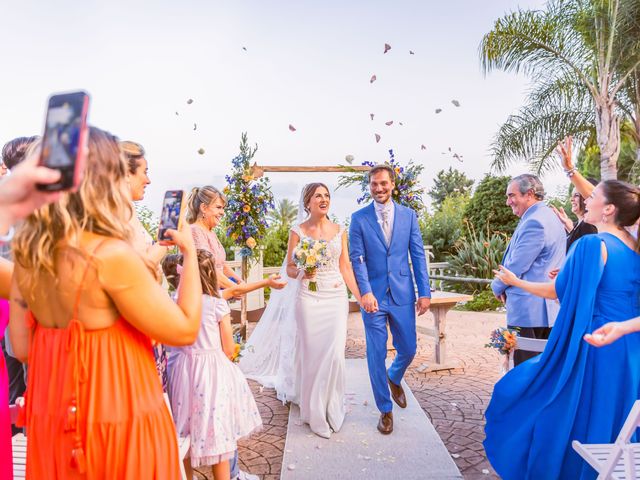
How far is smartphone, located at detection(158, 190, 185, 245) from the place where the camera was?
1.85 meters

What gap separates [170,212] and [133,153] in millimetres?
1129

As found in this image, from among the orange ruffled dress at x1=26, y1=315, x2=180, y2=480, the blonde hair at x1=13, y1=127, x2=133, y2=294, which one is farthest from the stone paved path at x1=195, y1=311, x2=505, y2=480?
the blonde hair at x1=13, y1=127, x2=133, y2=294

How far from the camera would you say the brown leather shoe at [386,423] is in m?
4.41

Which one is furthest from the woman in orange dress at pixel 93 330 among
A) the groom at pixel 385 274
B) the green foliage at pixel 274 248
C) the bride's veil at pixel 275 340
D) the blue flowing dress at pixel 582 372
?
the green foliage at pixel 274 248

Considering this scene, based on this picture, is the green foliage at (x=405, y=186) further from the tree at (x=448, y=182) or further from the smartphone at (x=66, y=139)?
the tree at (x=448, y=182)

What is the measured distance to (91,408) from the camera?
1458mm

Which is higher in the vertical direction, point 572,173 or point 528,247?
point 572,173

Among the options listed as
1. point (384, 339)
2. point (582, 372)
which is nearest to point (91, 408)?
point (582, 372)

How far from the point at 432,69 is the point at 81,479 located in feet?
33.6

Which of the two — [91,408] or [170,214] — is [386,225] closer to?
[170,214]

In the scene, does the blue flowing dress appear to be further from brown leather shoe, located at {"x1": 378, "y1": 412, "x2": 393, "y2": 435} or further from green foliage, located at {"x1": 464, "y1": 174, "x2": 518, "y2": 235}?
green foliage, located at {"x1": 464, "y1": 174, "x2": 518, "y2": 235}

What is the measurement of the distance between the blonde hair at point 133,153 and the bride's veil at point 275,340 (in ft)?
9.63

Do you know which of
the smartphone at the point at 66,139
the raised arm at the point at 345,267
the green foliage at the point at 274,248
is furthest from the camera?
the green foliage at the point at 274,248

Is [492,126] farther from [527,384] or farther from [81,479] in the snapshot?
[81,479]
